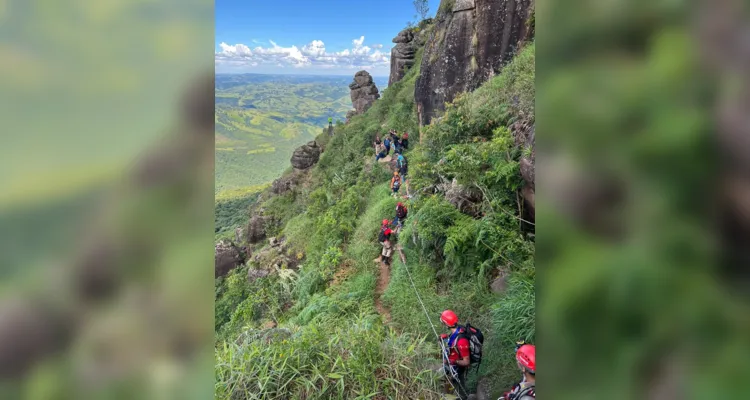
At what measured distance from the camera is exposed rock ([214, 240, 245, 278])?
981 cm

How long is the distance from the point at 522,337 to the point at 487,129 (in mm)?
4130

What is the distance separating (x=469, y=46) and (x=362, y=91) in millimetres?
13289

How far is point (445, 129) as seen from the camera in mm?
7008

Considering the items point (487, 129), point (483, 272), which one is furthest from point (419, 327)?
point (487, 129)

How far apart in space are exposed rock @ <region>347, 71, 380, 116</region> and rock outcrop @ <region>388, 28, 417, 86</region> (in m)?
2.26

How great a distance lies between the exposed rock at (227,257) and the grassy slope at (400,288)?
1.46m

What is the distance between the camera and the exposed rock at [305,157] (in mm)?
16594

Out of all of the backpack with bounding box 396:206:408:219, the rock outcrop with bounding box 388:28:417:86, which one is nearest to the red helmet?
the backpack with bounding box 396:206:408:219
